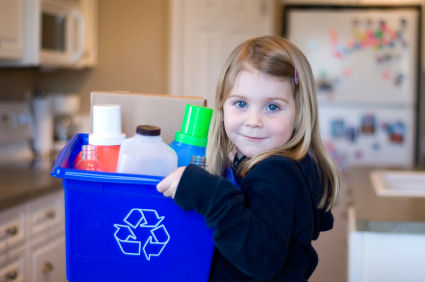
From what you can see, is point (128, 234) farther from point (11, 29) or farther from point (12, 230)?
point (11, 29)

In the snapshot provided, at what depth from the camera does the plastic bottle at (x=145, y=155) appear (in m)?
0.82

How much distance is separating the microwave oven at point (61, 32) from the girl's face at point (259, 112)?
190 cm

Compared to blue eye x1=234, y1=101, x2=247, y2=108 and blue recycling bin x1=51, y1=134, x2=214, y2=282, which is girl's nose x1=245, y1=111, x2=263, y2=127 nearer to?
blue eye x1=234, y1=101, x2=247, y2=108

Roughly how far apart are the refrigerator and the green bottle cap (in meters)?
3.27

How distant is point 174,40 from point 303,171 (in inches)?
101

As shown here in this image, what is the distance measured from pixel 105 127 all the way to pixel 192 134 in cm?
14

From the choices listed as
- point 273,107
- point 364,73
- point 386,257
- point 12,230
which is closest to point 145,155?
point 273,107

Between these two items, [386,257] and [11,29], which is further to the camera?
[11,29]

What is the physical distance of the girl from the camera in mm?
771

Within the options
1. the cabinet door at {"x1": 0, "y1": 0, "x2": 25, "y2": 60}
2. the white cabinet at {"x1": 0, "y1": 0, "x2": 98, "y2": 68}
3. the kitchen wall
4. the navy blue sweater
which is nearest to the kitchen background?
the kitchen wall

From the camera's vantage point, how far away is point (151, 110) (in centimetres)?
105

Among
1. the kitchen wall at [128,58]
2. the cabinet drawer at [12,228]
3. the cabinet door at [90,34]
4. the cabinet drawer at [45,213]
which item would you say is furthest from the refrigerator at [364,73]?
the cabinet drawer at [12,228]

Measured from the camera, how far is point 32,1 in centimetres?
248

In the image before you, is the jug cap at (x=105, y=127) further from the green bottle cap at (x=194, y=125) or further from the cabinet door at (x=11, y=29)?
the cabinet door at (x=11, y=29)
